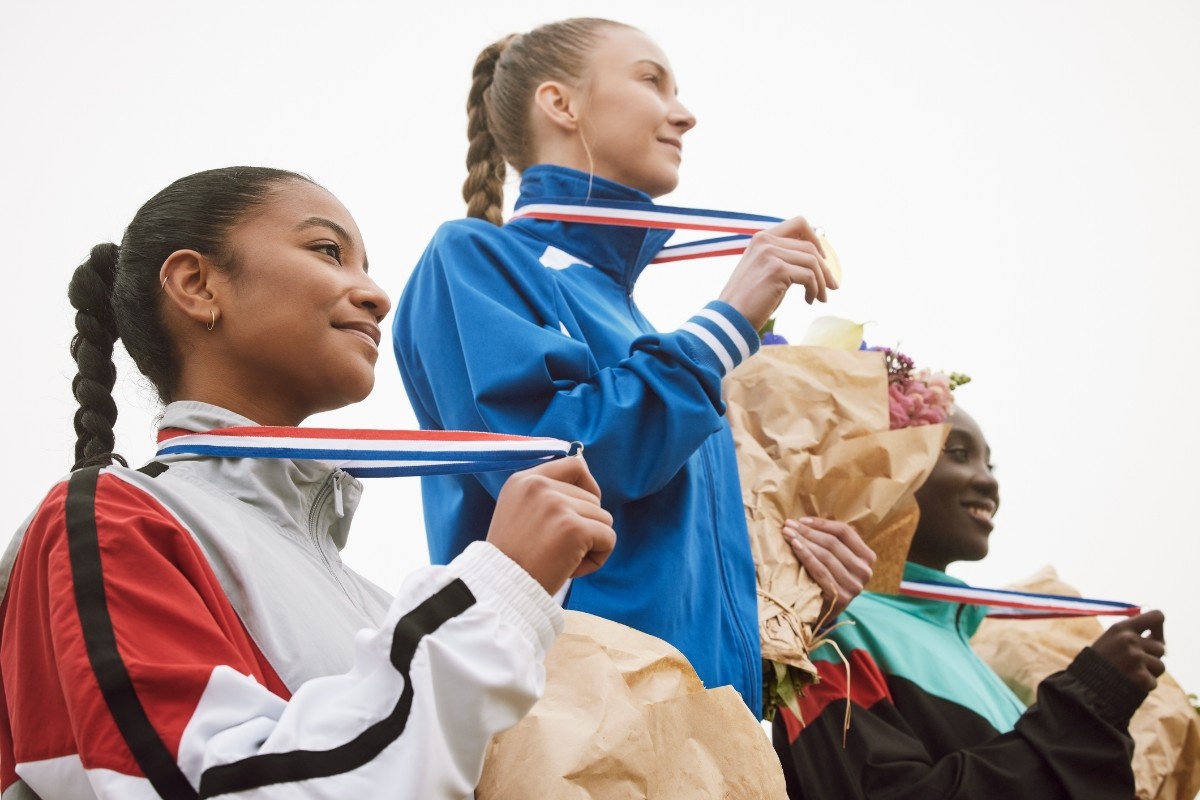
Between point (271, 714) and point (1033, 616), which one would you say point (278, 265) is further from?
point (1033, 616)

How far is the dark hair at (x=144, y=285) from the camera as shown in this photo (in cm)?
161

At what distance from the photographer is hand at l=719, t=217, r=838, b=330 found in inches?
79.8

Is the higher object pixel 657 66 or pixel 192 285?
pixel 657 66

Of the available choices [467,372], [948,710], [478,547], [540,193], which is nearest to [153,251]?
[467,372]

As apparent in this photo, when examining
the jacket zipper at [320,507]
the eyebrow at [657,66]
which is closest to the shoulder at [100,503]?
the jacket zipper at [320,507]

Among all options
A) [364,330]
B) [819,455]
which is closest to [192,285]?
[364,330]

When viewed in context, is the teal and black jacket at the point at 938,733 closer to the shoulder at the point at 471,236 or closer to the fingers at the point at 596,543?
the shoulder at the point at 471,236

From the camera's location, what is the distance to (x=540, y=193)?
235cm

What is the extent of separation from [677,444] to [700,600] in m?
0.25

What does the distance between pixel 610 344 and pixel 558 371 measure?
207mm

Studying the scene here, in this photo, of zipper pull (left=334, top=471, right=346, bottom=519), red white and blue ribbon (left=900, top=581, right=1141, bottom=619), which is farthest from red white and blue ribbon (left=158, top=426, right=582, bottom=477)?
red white and blue ribbon (left=900, top=581, right=1141, bottom=619)

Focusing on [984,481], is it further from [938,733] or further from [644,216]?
[644,216]

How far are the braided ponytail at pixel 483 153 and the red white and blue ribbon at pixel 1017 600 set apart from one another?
1.34 meters

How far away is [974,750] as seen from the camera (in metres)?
2.64
